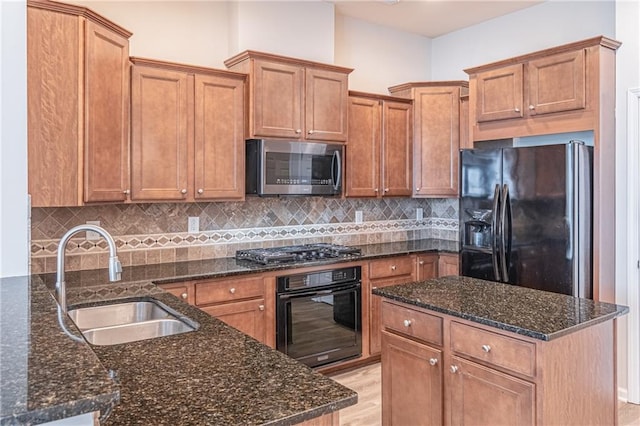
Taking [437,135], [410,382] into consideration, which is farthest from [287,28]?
[410,382]

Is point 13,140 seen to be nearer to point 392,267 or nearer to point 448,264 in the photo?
point 392,267

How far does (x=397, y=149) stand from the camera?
175 inches

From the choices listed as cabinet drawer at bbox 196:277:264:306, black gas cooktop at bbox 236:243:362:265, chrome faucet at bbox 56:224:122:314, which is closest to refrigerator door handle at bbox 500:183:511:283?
black gas cooktop at bbox 236:243:362:265

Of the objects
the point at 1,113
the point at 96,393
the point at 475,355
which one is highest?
the point at 1,113

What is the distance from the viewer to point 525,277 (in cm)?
345

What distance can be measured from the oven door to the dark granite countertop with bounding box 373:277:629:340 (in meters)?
1.14

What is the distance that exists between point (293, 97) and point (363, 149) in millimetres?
866

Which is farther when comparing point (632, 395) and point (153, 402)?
point (632, 395)

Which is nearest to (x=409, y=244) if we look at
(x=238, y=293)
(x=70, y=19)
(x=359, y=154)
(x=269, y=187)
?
(x=359, y=154)

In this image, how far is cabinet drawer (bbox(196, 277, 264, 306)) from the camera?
306cm

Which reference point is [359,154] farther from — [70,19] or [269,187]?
[70,19]

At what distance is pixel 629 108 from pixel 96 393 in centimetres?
376

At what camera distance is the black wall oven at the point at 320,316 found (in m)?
3.42

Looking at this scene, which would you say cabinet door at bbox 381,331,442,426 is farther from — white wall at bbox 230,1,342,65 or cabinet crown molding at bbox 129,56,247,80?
white wall at bbox 230,1,342,65
